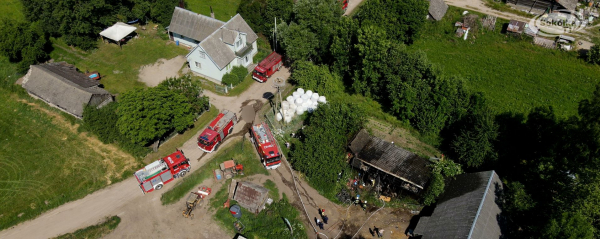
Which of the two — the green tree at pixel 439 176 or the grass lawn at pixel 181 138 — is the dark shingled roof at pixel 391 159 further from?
the grass lawn at pixel 181 138

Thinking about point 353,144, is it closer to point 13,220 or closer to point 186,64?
point 186,64

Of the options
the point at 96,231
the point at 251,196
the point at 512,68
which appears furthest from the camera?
the point at 512,68

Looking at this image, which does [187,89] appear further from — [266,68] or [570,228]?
[570,228]

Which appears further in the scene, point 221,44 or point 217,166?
point 221,44

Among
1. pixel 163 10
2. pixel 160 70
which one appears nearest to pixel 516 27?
pixel 160 70

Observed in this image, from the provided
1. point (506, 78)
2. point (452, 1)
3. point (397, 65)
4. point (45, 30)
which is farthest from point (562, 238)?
point (45, 30)

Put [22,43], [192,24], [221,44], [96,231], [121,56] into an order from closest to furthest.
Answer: [96,231] → [221,44] → [22,43] → [192,24] → [121,56]

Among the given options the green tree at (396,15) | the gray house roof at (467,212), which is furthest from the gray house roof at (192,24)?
the gray house roof at (467,212)
